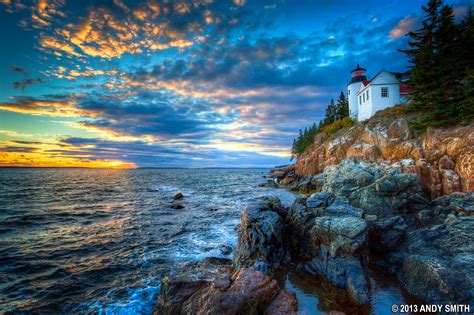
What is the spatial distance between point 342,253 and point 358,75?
4945 cm

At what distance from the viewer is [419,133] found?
26.1 m

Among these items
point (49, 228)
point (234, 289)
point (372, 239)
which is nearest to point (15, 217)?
point (49, 228)

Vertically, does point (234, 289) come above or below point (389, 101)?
below

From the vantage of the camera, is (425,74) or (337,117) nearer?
(425,74)

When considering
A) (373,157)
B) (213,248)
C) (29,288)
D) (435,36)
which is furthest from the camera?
(373,157)

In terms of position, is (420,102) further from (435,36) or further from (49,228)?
(49,228)

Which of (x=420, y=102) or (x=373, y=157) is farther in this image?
(x=373, y=157)

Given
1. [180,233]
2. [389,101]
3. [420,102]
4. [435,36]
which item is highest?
[435,36]

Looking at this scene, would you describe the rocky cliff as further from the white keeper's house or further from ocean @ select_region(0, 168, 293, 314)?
ocean @ select_region(0, 168, 293, 314)

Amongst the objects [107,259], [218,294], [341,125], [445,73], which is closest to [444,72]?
[445,73]

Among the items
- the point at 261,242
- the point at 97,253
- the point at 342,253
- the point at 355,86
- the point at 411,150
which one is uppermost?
the point at 355,86

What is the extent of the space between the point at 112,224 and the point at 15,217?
11.1 m

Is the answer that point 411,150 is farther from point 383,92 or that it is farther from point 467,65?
point 383,92

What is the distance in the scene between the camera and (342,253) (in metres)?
10.3
